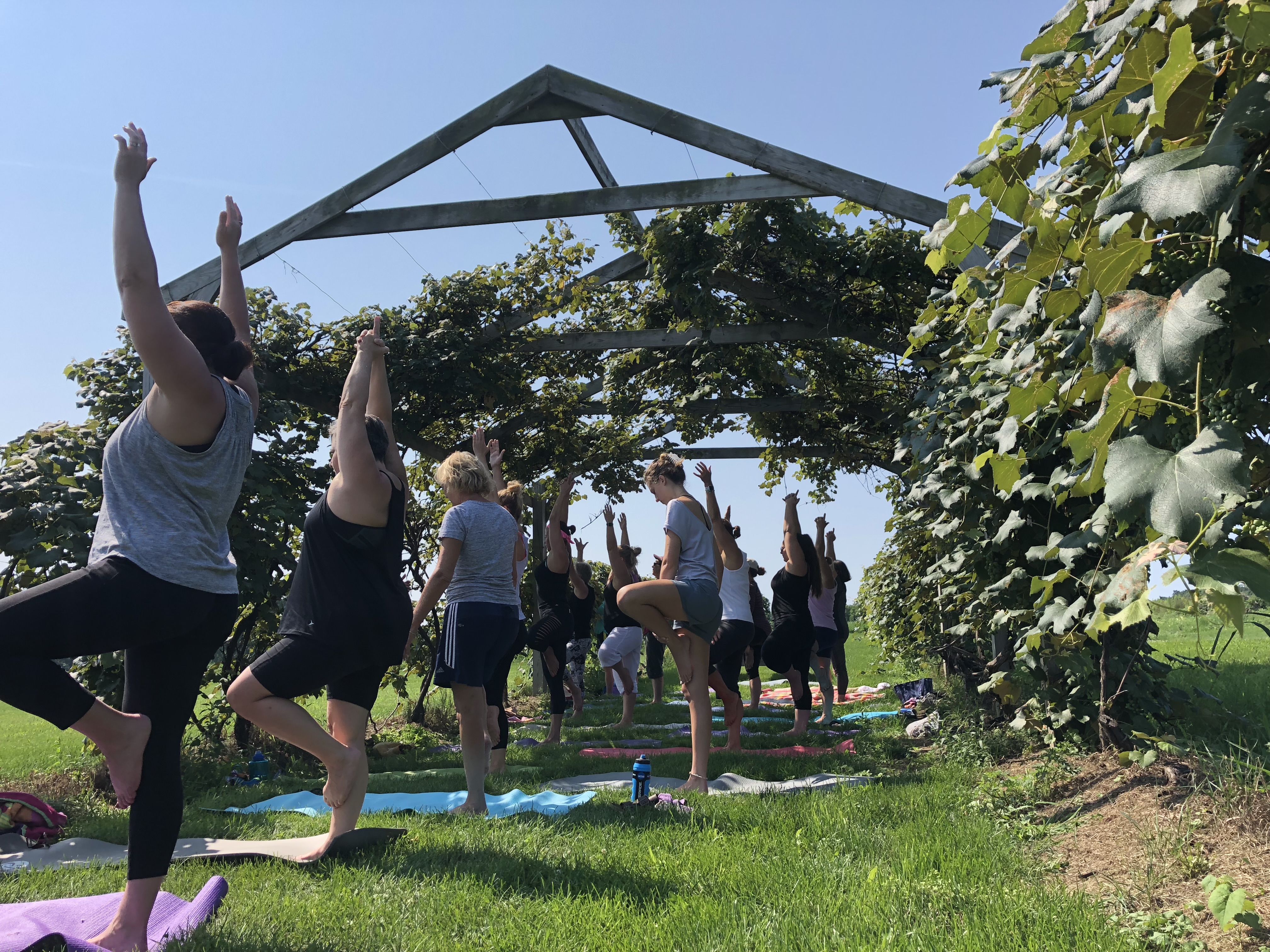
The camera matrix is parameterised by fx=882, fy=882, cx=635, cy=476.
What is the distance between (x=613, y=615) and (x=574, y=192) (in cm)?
605

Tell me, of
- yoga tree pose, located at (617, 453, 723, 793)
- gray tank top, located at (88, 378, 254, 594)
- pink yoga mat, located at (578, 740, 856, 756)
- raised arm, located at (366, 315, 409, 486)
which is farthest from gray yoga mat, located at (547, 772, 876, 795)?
gray tank top, located at (88, 378, 254, 594)

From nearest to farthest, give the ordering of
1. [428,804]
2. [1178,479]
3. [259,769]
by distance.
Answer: [1178,479] < [428,804] < [259,769]

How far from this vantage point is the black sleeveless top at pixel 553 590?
766 cm

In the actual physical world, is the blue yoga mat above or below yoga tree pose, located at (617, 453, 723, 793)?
Result: below

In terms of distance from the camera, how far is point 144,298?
2.10 metres

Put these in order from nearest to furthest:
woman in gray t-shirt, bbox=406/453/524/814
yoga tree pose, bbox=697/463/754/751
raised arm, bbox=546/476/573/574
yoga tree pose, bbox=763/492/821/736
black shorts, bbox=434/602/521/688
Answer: woman in gray t-shirt, bbox=406/453/524/814
black shorts, bbox=434/602/521/688
yoga tree pose, bbox=697/463/754/751
raised arm, bbox=546/476/573/574
yoga tree pose, bbox=763/492/821/736

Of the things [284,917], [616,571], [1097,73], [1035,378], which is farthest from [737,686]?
[1097,73]

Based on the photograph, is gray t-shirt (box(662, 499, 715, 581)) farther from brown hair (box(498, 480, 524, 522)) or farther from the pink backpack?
the pink backpack

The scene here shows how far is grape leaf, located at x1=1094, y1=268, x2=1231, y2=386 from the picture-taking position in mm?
1206

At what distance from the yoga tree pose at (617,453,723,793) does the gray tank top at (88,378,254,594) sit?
2562 millimetres

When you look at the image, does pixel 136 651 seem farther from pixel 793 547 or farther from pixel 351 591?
pixel 793 547

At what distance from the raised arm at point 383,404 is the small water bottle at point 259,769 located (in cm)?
304

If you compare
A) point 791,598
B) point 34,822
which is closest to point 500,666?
point 34,822

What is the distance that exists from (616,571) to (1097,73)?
19.0 feet
